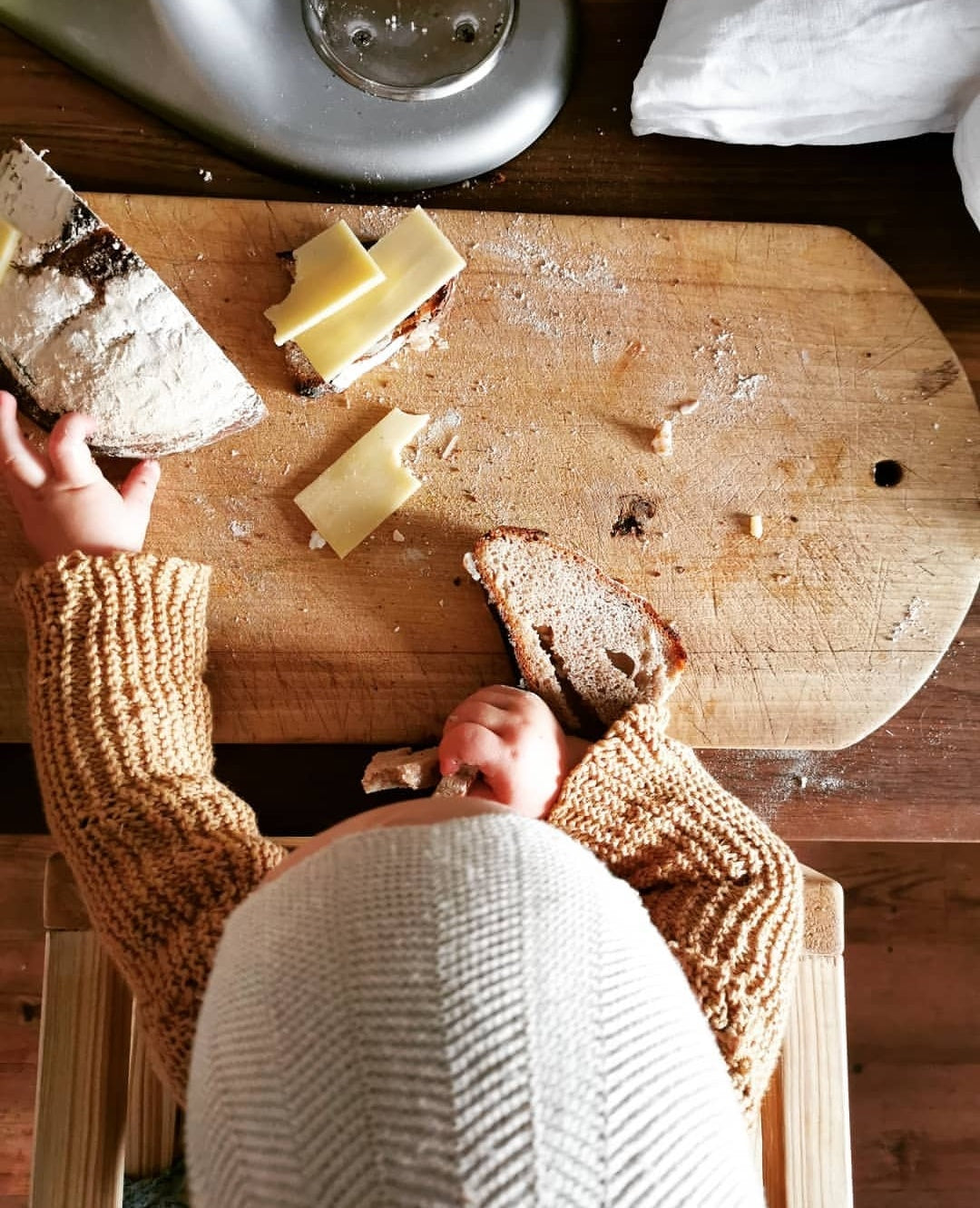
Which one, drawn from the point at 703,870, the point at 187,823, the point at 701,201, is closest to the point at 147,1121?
the point at 187,823

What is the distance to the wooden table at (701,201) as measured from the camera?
111cm

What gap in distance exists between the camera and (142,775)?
0.95m

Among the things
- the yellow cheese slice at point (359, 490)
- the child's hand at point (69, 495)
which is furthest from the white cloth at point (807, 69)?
the child's hand at point (69, 495)

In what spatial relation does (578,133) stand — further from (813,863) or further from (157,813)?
→ (813,863)

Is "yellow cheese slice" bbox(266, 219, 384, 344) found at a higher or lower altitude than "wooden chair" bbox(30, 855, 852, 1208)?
higher

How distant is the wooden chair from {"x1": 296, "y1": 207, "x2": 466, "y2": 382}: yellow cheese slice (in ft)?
1.94

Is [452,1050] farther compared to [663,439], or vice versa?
[663,439]

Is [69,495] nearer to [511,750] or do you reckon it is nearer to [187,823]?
[187,823]

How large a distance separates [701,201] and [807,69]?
173 mm

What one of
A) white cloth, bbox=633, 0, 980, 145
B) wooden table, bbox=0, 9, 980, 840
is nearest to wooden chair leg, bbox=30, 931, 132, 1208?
wooden table, bbox=0, 9, 980, 840

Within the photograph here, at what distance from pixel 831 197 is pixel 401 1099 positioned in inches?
43.0

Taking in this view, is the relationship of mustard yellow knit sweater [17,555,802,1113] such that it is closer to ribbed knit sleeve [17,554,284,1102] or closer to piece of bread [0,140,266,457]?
ribbed knit sleeve [17,554,284,1102]

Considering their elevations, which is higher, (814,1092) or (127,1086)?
(127,1086)

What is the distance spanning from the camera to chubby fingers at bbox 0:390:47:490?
1.00 metres
